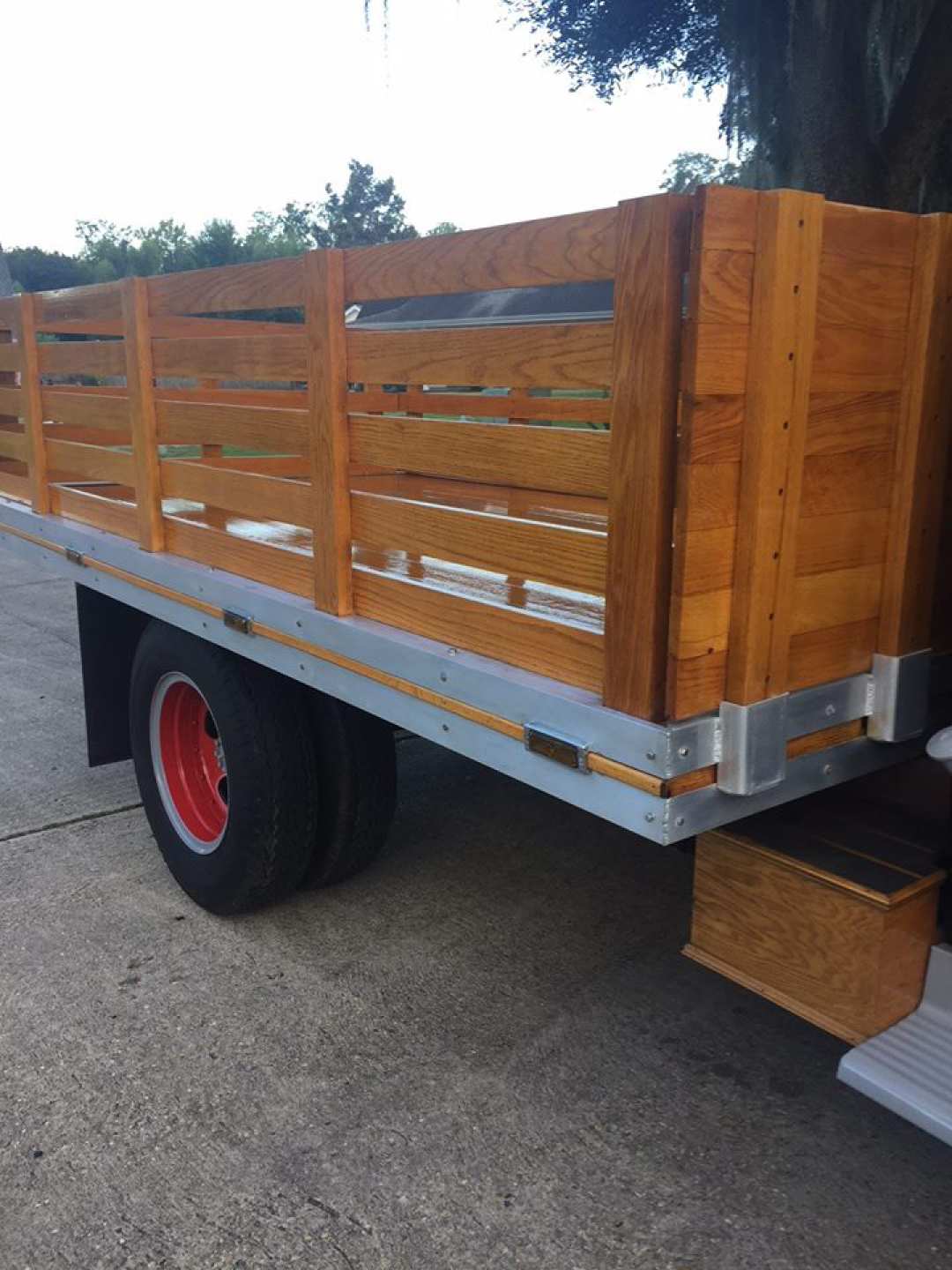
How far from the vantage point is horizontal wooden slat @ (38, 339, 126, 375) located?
3412 mm

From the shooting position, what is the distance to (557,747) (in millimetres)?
1948

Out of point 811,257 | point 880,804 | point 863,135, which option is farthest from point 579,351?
point 863,135

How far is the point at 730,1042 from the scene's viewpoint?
2.87 metres

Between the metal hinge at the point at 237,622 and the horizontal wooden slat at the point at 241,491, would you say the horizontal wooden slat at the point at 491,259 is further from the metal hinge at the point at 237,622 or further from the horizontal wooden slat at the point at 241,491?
the metal hinge at the point at 237,622

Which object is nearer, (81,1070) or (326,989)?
(81,1070)

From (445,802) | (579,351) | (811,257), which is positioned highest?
(811,257)

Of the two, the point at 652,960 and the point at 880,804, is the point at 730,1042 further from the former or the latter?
the point at 880,804

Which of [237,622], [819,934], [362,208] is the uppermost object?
[362,208]

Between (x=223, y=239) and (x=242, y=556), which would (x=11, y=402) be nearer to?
(x=242, y=556)

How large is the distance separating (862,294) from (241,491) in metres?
1.66

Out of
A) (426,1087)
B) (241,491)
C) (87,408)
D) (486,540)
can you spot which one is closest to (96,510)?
(87,408)

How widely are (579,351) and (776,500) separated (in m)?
0.41

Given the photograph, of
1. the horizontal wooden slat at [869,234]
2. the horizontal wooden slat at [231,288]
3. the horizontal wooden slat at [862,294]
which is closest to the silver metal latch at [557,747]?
the horizontal wooden slat at [862,294]

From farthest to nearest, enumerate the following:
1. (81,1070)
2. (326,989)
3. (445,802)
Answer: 1. (445,802)
2. (326,989)
3. (81,1070)
